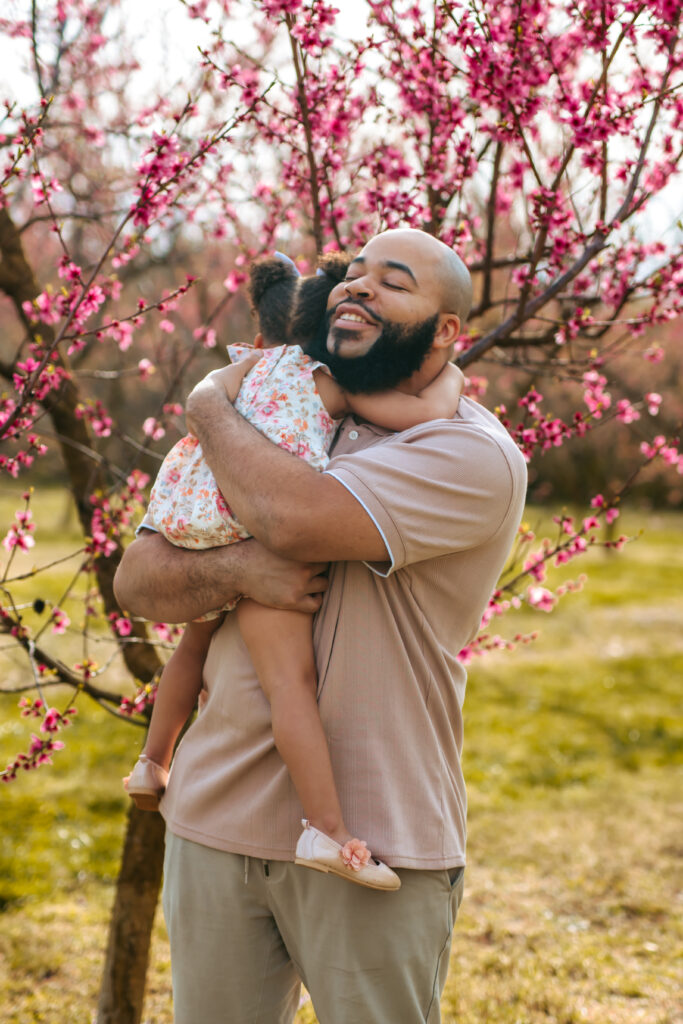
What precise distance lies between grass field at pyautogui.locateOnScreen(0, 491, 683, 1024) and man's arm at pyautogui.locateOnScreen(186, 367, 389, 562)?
250 cm

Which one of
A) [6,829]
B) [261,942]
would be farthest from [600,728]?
[261,942]

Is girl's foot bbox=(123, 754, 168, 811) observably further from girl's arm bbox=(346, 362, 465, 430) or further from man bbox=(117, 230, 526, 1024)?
girl's arm bbox=(346, 362, 465, 430)

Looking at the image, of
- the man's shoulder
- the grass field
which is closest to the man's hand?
the man's shoulder

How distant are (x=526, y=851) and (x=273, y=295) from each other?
4.47 m

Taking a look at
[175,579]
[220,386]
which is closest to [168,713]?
[175,579]

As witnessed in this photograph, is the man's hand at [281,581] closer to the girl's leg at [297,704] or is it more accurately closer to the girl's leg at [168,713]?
the girl's leg at [297,704]

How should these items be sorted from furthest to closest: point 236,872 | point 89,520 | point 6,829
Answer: point 6,829 → point 89,520 → point 236,872

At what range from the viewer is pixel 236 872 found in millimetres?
1732

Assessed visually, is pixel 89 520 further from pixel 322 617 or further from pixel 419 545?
pixel 419 545

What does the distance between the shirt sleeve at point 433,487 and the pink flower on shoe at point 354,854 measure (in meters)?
0.48

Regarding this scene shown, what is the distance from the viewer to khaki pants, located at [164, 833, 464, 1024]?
1642 mm

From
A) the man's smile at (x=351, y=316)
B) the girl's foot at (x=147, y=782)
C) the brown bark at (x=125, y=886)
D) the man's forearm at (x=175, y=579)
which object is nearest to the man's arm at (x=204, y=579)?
the man's forearm at (x=175, y=579)

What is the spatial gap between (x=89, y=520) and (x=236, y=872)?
72.2 inches

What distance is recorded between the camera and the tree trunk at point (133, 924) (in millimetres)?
3010
